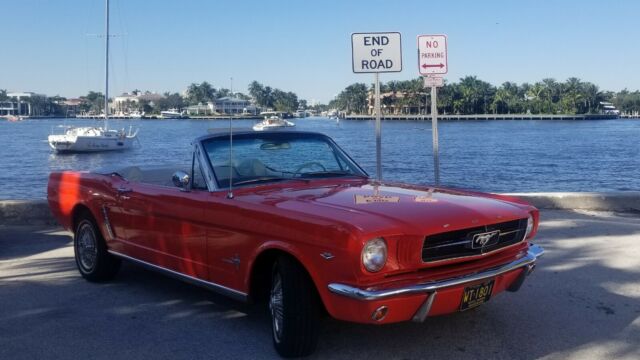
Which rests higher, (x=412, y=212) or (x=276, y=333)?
(x=412, y=212)

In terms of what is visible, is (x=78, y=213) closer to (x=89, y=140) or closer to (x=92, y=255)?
(x=92, y=255)

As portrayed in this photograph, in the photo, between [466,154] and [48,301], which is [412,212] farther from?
[466,154]

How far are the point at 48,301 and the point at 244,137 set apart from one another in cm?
224

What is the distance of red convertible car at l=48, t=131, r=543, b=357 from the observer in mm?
3840

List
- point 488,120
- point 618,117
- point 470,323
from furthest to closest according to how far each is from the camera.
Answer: point 618,117
point 488,120
point 470,323

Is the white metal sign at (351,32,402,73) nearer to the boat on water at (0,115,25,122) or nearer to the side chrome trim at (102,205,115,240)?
the side chrome trim at (102,205,115,240)

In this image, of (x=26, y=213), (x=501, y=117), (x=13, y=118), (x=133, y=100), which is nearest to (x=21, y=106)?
(x=13, y=118)

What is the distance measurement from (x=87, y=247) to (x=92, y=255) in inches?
5.0

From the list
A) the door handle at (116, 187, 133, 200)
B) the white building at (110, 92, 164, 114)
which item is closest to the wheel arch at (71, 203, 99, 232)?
the door handle at (116, 187, 133, 200)

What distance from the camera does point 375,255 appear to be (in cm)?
381

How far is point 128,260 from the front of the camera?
5867 millimetres

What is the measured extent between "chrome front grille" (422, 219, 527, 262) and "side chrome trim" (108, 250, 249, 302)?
137cm

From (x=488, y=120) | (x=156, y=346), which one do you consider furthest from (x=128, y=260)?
(x=488, y=120)

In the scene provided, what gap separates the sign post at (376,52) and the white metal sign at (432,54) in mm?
513
